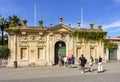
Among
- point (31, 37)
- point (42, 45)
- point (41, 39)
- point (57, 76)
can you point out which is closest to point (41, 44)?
point (42, 45)

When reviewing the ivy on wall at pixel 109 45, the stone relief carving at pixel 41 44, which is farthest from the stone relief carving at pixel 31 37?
the ivy on wall at pixel 109 45

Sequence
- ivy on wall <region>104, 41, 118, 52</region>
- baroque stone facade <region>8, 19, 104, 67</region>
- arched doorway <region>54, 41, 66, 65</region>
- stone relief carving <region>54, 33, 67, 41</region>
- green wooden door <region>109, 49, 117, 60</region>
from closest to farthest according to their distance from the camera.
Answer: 1. baroque stone facade <region>8, 19, 104, 67</region>
2. stone relief carving <region>54, 33, 67, 41</region>
3. arched doorway <region>54, 41, 66, 65</region>
4. ivy on wall <region>104, 41, 118, 52</region>
5. green wooden door <region>109, 49, 117, 60</region>

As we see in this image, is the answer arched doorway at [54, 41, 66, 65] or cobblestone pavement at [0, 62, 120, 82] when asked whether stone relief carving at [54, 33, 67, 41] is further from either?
cobblestone pavement at [0, 62, 120, 82]

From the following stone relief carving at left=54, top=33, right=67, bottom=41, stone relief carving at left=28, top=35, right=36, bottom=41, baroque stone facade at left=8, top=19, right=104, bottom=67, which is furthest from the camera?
stone relief carving at left=54, top=33, right=67, bottom=41

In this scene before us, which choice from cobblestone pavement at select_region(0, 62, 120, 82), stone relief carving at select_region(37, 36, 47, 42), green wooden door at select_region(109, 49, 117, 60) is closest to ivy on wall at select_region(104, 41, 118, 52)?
green wooden door at select_region(109, 49, 117, 60)

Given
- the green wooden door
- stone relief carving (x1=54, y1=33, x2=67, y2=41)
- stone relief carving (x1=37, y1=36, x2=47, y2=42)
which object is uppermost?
stone relief carving (x1=54, y1=33, x2=67, y2=41)

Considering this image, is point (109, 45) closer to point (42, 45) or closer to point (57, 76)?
point (42, 45)

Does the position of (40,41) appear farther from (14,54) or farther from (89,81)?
(89,81)

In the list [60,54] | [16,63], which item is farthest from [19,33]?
[60,54]

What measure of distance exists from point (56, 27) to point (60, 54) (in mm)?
3692

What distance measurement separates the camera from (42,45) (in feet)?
106

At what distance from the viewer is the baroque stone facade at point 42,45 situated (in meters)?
31.4

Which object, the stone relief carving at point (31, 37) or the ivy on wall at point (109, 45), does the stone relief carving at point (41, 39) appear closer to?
the stone relief carving at point (31, 37)

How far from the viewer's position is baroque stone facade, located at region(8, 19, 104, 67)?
1236 inches
